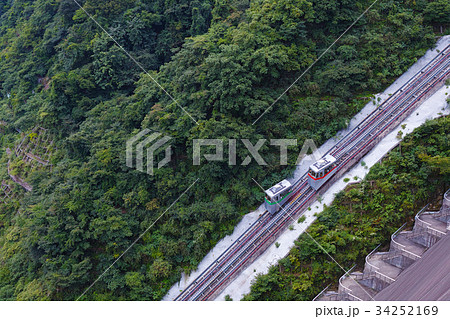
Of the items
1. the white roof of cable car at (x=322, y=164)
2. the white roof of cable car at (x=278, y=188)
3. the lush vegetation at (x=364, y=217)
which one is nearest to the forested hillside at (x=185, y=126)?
the white roof of cable car at (x=278, y=188)

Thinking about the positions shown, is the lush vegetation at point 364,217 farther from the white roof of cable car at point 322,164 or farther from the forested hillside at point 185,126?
the forested hillside at point 185,126

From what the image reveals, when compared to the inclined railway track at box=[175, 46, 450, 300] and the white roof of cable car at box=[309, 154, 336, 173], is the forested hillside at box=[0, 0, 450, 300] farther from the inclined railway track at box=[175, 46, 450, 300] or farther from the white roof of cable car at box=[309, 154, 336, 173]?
the white roof of cable car at box=[309, 154, 336, 173]

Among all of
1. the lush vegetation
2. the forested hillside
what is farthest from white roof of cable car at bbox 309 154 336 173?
the forested hillside

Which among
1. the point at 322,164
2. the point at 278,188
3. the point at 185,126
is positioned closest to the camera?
the point at 322,164

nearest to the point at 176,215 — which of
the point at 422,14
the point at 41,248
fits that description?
the point at 41,248

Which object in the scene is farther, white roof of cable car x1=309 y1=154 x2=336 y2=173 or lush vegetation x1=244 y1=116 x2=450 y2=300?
white roof of cable car x1=309 y1=154 x2=336 y2=173

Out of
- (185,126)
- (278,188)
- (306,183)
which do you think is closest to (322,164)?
(306,183)

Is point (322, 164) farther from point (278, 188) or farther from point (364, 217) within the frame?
point (364, 217)

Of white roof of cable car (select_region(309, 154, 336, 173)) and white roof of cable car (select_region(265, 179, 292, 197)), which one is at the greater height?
white roof of cable car (select_region(309, 154, 336, 173))
